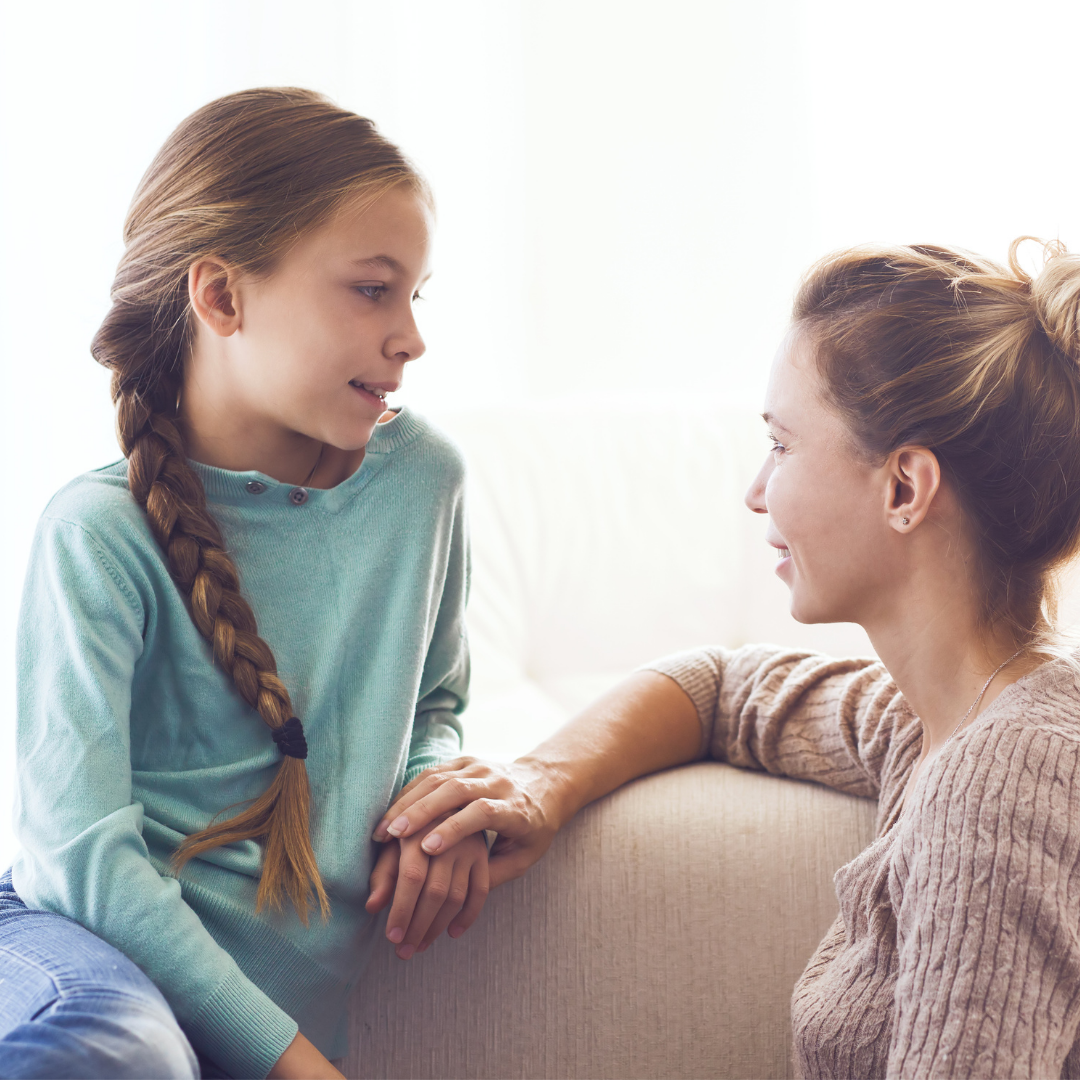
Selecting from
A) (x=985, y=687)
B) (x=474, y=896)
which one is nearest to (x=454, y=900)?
(x=474, y=896)

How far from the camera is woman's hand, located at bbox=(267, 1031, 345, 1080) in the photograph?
0.85 m

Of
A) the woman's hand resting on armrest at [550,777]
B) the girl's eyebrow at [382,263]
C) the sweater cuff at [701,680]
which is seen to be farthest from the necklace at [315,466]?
the sweater cuff at [701,680]

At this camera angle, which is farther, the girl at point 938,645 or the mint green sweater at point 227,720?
the mint green sweater at point 227,720

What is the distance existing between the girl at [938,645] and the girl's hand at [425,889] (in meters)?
0.03

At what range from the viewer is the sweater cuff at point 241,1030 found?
0.84 m

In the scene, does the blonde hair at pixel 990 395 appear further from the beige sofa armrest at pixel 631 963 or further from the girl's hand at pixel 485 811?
the girl's hand at pixel 485 811

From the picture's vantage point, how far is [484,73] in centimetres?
261

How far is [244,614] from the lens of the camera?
97 centimetres

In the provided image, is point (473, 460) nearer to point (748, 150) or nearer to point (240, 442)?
point (240, 442)

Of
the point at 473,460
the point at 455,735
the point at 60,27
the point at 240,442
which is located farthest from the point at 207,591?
the point at 60,27

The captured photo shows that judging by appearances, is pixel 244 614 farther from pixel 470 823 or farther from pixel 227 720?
pixel 470 823

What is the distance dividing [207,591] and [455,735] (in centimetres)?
37

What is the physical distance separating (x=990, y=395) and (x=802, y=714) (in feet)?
1.33

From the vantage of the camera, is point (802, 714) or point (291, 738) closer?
point (291, 738)
